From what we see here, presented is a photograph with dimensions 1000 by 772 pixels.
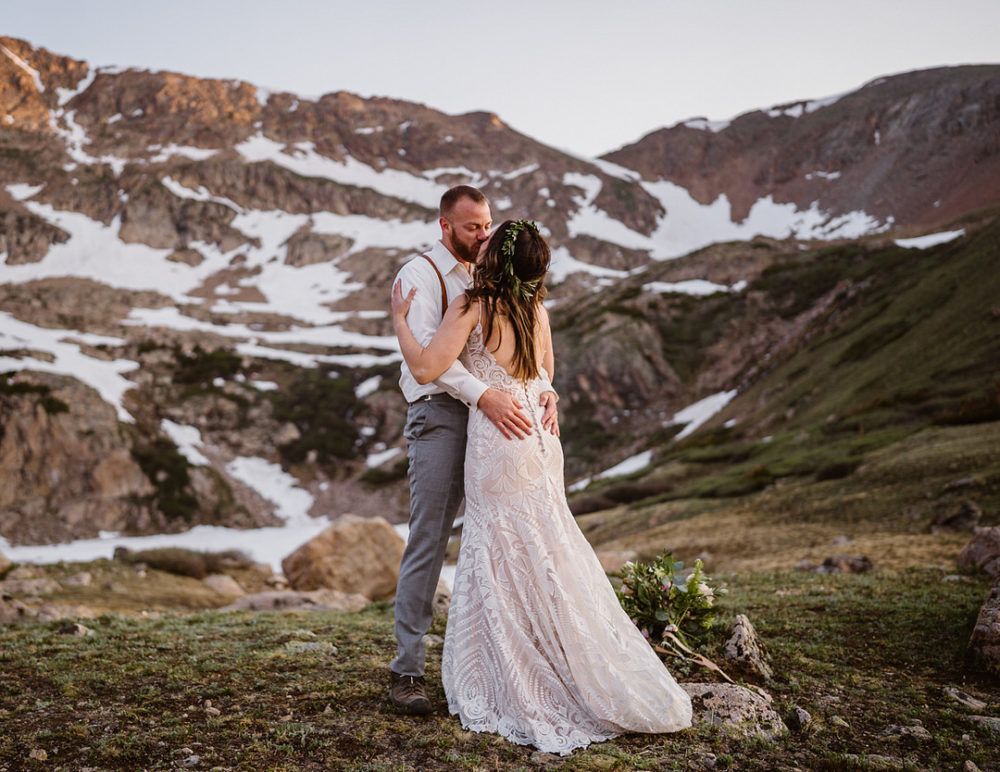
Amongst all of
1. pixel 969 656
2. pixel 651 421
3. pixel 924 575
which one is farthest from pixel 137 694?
pixel 651 421

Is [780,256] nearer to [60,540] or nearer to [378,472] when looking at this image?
[378,472]

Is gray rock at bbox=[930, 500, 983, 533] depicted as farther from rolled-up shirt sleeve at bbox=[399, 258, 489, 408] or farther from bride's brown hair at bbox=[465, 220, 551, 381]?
rolled-up shirt sleeve at bbox=[399, 258, 489, 408]

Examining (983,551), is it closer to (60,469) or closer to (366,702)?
(366,702)

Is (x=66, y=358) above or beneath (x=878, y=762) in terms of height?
beneath

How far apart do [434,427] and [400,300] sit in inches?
44.0

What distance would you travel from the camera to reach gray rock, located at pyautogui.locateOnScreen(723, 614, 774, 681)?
21.9 ft

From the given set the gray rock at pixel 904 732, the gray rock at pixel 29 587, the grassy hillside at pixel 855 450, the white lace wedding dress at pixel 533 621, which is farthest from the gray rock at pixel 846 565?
the gray rock at pixel 29 587

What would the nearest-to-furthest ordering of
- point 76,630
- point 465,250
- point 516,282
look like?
1. point 516,282
2. point 465,250
3. point 76,630

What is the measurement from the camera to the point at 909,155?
186500 millimetres

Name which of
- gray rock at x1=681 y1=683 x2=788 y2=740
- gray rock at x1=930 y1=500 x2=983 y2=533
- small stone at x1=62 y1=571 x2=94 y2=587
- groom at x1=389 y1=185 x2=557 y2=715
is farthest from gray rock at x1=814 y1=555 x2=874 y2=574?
small stone at x1=62 y1=571 x2=94 y2=587

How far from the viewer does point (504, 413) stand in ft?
18.0

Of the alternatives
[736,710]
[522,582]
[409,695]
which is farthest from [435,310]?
[736,710]

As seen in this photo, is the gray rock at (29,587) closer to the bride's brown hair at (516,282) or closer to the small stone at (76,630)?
the small stone at (76,630)

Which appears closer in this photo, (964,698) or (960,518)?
(964,698)
